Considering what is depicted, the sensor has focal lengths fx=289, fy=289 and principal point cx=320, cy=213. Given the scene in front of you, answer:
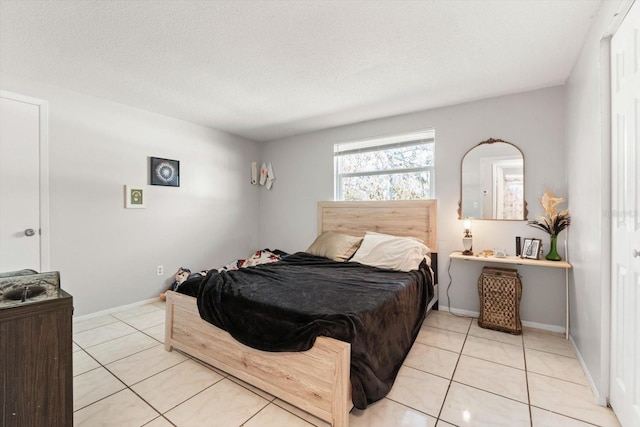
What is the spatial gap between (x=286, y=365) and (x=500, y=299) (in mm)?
2157

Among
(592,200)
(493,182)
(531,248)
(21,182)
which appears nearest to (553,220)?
(531,248)

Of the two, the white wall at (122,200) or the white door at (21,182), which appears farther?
the white wall at (122,200)

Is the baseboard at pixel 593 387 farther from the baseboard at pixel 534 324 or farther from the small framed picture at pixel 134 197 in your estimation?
the small framed picture at pixel 134 197

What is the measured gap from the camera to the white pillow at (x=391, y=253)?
282cm

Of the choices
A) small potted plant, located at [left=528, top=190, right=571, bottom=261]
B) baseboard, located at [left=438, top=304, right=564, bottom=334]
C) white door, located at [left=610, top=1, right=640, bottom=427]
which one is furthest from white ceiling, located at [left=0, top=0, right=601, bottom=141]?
baseboard, located at [left=438, top=304, right=564, bottom=334]

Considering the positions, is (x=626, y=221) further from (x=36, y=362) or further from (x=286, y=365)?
(x=36, y=362)

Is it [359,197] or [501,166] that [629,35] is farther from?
[359,197]

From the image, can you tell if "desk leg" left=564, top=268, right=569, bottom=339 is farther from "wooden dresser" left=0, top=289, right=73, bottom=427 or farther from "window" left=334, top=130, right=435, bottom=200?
"wooden dresser" left=0, top=289, right=73, bottom=427

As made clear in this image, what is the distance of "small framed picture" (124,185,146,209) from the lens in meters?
3.28

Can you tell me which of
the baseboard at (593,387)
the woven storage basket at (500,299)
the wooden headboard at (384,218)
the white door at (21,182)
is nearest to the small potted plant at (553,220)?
the woven storage basket at (500,299)

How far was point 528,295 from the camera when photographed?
2.84 metres

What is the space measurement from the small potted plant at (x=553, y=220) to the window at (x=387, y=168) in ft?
3.49

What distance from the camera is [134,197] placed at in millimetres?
3338

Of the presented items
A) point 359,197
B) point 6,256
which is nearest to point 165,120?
point 6,256
